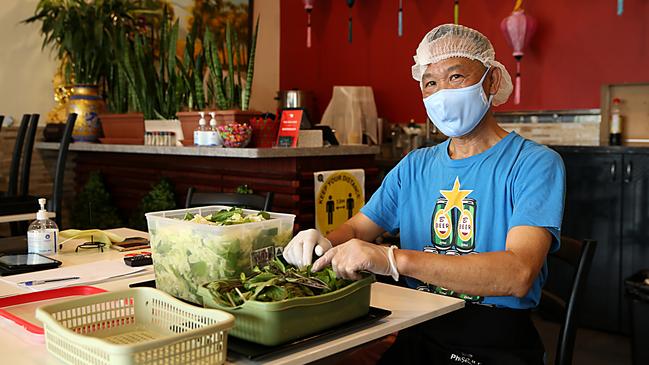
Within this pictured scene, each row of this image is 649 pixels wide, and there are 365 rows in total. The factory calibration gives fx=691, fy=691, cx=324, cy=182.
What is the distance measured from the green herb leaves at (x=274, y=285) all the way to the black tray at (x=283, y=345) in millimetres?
75

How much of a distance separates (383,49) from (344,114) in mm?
757

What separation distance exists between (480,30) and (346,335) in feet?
15.7

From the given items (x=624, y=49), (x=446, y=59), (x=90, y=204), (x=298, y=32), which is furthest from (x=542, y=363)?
(x=298, y=32)

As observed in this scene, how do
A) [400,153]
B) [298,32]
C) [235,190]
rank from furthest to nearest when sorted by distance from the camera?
[298,32]
[400,153]
[235,190]

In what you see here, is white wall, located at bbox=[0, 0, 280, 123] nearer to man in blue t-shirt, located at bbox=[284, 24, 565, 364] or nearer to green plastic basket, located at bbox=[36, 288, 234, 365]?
man in blue t-shirt, located at bbox=[284, 24, 565, 364]

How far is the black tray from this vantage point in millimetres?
1229

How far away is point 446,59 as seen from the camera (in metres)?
1.99

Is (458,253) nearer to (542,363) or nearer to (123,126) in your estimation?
(542,363)

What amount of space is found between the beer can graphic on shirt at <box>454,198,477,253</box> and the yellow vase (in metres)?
3.96

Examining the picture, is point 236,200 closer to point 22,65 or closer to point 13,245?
point 13,245

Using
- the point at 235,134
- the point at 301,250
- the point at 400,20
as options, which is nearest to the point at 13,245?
the point at 301,250

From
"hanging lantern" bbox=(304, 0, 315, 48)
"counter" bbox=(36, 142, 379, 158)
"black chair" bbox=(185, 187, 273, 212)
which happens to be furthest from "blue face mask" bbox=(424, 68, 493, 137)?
"hanging lantern" bbox=(304, 0, 315, 48)

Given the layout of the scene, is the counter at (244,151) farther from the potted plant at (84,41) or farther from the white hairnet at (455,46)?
the white hairnet at (455,46)

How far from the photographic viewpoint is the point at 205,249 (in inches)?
58.2
